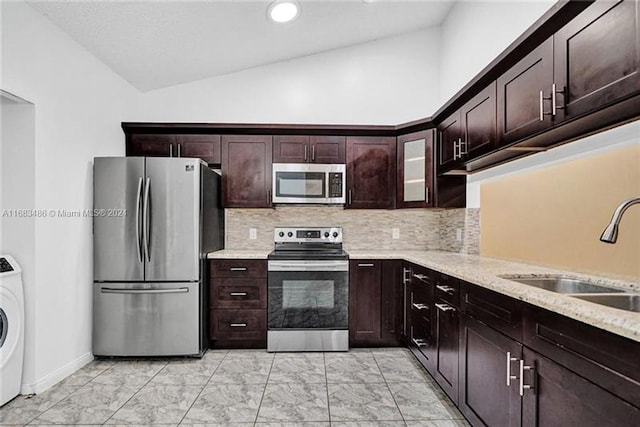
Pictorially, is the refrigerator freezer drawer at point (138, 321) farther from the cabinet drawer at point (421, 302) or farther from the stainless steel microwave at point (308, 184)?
the cabinet drawer at point (421, 302)

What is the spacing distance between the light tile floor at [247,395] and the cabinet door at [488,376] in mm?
327

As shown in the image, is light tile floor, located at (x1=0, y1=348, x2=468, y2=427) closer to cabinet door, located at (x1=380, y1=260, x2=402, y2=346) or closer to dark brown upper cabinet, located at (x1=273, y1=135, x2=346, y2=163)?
cabinet door, located at (x1=380, y1=260, x2=402, y2=346)

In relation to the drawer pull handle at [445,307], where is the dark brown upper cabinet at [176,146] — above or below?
above

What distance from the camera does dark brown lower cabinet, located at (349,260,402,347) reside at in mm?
3473

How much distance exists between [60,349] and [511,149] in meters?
3.49

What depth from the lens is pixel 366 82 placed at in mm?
4074

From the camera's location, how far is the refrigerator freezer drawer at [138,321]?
3.14m

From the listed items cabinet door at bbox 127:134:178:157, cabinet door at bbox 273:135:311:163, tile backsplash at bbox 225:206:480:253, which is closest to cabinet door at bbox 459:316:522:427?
tile backsplash at bbox 225:206:480:253

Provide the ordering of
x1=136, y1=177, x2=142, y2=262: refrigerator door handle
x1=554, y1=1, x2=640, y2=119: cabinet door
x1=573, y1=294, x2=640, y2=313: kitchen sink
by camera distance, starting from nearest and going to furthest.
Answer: x1=554, y1=1, x2=640, y2=119: cabinet door
x1=573, y1=294, x2=640, y2=313: kitchen sink
x1=136, y1=177, x2=142, y2=262: refrigerator door handle

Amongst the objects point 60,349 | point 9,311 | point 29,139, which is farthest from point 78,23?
point 60,349

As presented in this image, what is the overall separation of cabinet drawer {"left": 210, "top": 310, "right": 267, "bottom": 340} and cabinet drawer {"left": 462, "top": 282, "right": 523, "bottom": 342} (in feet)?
6.43

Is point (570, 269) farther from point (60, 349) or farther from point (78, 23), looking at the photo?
point (78, 23)

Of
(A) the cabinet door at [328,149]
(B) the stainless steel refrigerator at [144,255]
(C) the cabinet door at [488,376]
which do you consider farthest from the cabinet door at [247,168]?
(C) the cabinet door at [488,376]

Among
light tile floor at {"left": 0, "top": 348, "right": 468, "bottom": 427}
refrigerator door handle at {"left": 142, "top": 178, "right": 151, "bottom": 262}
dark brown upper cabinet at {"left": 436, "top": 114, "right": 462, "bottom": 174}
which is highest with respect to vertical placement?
dark brown upper cabinet at {"left": 436, "top": 114, "right": 462, "bottom": 174}
